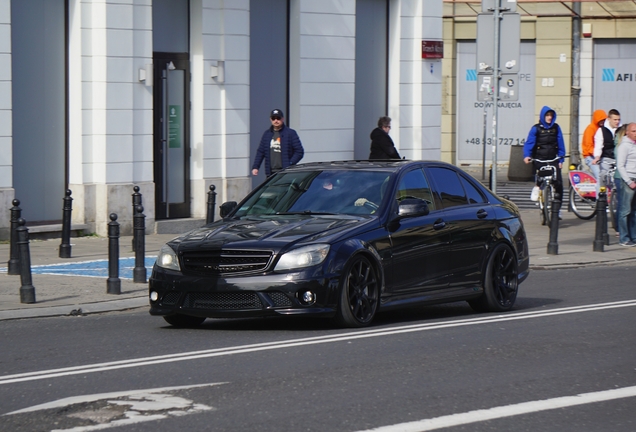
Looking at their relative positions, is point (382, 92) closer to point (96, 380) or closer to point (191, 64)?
point (191, 64)

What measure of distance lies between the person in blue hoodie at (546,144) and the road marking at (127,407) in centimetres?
1524

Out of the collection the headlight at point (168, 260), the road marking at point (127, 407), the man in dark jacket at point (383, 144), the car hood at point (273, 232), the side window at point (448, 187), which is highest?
the man in dark jacket at point (383, 144)

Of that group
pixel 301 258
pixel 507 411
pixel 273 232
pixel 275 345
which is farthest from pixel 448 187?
pixel 507 411

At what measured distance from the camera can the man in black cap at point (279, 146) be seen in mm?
18031

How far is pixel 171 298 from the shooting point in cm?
977

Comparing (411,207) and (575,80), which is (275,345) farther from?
(575,80)

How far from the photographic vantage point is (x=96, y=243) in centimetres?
1798

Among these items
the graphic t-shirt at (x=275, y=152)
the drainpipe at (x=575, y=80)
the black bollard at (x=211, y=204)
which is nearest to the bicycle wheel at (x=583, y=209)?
the graphic t-shirt at (x=275, y=152)

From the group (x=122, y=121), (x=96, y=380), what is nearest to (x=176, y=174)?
(x=122, y=121)

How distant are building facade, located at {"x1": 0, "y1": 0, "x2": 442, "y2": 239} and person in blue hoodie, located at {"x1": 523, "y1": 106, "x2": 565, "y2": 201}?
324cm

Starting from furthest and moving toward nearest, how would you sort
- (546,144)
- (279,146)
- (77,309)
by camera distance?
(546,144) → (279,146) → (77,309)

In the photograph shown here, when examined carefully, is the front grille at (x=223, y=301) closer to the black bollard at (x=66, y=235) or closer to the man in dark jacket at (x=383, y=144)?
the black bollard at (x=66, y=235)

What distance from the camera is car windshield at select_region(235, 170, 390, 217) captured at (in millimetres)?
10461

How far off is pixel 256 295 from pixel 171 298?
782 mm
